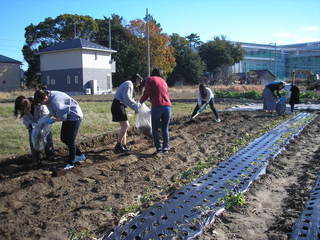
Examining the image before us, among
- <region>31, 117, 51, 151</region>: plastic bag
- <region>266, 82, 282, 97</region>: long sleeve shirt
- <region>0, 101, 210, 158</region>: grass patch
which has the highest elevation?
<region>266, 82, 282, 97</region>: long sleeve shirt

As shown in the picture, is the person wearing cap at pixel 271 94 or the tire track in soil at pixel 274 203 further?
the person wearing cap at pixel 271 94

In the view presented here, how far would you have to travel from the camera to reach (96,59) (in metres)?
33.7

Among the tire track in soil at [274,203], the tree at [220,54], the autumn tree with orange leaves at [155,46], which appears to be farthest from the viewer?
the tree at [220,54]

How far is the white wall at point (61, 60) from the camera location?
3216 centimetres

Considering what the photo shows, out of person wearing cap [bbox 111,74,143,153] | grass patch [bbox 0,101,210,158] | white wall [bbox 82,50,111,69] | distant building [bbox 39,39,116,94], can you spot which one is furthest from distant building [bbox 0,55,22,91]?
person wearing cap [bbox 111,74,143,153]

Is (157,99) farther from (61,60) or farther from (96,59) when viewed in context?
(61,60)

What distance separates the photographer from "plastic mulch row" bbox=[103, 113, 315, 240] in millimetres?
2943

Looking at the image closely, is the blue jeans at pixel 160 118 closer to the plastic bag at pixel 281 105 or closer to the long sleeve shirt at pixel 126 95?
the long sleeve shirt at pixel 126 95

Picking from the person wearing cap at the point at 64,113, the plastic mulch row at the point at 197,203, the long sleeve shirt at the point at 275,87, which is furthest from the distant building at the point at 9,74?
the plastic mulch row at the point at 197,203

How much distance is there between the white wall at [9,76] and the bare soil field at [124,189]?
3513 cm

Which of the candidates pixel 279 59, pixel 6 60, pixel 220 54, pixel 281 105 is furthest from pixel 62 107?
pixel 279 59

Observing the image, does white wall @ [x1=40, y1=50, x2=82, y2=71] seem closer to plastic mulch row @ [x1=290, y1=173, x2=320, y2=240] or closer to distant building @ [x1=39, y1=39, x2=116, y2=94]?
distant building @ [x1=39, y1=39, x2=116, y2=94]

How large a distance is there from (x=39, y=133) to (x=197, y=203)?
2661 millimetres

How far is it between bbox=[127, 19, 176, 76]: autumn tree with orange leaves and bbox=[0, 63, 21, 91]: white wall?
14456mm
